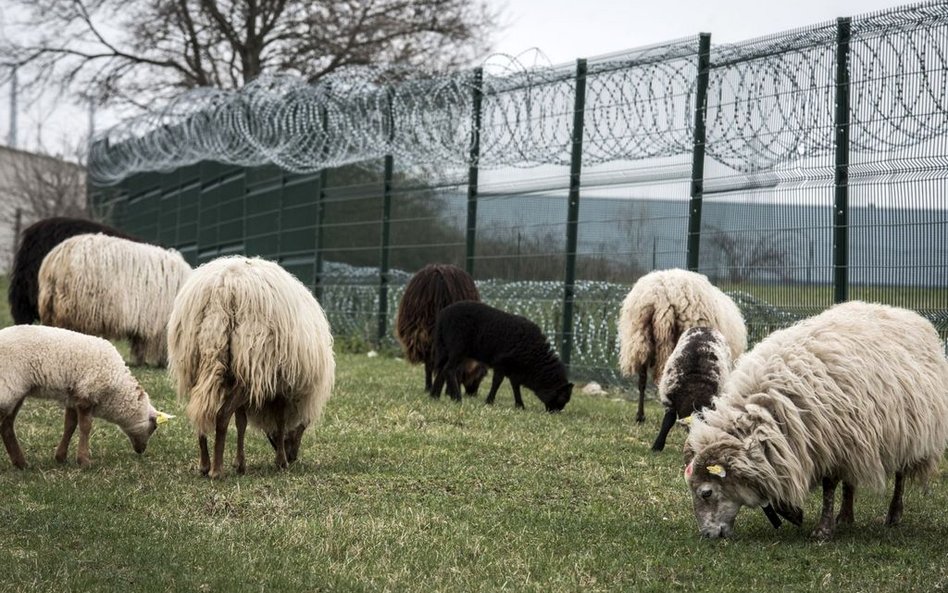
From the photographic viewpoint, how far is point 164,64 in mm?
31359

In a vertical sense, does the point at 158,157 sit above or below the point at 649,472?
above

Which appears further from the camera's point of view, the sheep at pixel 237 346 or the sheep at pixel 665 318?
the sheep at pixel 665 318

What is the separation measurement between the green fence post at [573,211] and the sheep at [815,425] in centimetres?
732

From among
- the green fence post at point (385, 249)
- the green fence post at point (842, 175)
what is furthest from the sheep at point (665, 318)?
the green fence post at point (385, 249)

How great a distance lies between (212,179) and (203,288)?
1791 cm

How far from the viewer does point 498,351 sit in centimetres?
1168

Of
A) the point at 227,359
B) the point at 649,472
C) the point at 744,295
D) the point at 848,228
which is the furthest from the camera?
the point at 744,295

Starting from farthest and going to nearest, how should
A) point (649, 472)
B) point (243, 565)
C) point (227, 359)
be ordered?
point (649, 472) < point (227, 359) < point (243, 565)

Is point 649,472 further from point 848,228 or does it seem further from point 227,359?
point 848,228

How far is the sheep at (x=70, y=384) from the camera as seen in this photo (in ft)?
25.5

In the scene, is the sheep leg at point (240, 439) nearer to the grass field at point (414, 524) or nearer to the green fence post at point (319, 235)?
the grass field at point (414, 524)

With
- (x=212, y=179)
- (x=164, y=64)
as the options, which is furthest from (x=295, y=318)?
(x=164, y=64)

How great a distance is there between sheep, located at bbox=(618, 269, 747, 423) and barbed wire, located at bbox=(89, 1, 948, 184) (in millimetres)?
1910

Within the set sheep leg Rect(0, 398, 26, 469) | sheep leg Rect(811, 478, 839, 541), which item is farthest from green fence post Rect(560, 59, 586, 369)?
sheep leg Rect(811, 478, 839, 541)
